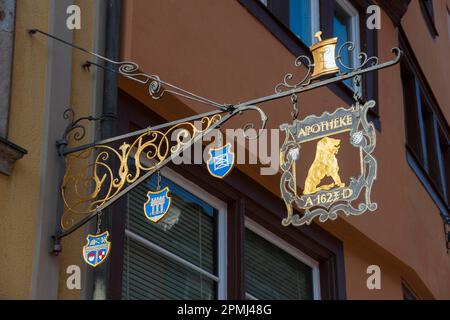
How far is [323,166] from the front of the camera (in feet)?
25.8

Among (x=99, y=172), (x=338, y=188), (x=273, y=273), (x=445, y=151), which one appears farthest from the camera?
(x=445, y=151)

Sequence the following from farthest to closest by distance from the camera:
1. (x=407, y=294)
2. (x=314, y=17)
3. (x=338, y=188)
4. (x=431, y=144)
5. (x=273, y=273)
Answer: (x=431, y=144), (x=407, y=294), (x=314, y=17), (x=273, y=273), (x=338, y=188)

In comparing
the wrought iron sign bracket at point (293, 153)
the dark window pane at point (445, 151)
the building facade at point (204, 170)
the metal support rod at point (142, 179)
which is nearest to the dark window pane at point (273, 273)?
the building facade at point (204, 170)

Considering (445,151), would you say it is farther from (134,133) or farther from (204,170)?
(134,133)

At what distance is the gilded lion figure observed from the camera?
304 inches

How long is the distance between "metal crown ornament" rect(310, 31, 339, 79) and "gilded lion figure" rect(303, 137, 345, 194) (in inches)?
16.8

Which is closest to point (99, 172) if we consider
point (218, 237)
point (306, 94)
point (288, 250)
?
point (218, 237)

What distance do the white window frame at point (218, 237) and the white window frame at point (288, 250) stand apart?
0.38m

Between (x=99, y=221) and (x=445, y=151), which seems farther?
(x=445, y=151)

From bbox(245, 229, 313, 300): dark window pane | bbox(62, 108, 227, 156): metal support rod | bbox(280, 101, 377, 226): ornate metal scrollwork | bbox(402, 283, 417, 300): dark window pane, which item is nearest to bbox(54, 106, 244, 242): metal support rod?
bbox(62, 108, 227, 156): metal support rod

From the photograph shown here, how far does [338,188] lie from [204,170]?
9.90 ft

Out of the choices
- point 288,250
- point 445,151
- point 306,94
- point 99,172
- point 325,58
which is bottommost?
point 99,172

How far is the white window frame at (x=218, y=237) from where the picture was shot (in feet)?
32.7
